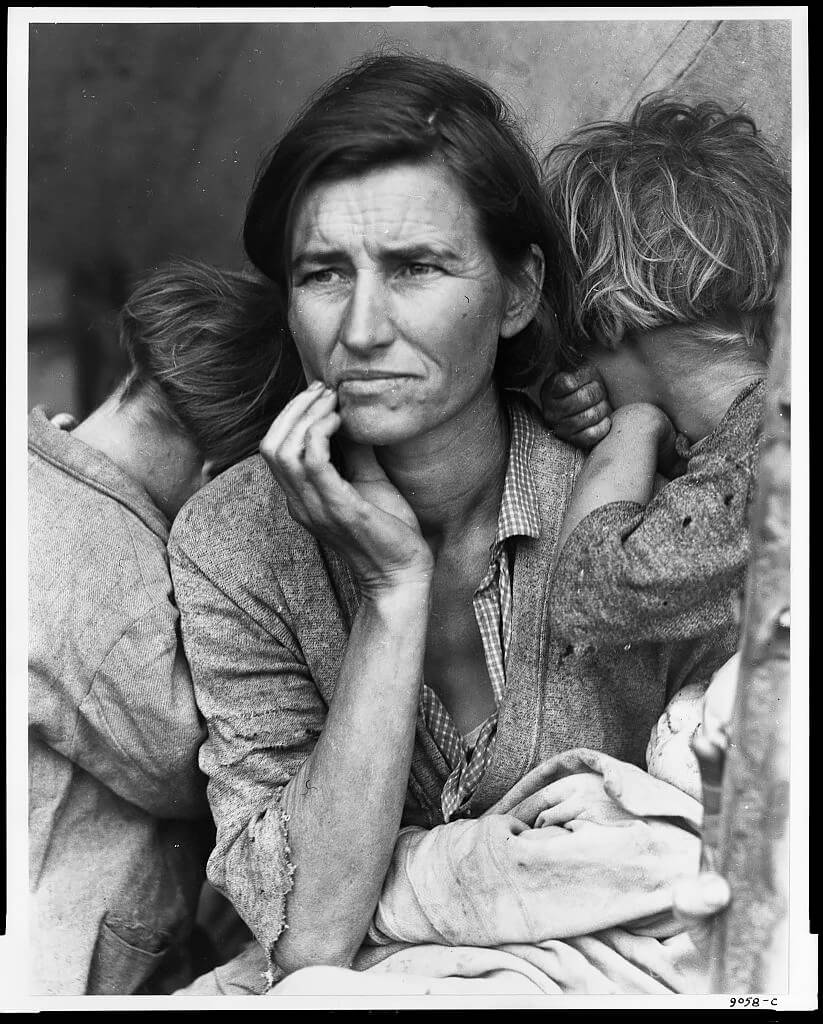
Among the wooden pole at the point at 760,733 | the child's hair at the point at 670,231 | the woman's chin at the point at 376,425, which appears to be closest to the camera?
the wooden pole at the point at 760,733

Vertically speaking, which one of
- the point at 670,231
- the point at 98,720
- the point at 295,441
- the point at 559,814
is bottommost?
the point at 559,814

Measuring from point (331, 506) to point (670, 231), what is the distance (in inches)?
27.9

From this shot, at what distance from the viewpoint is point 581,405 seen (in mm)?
2352

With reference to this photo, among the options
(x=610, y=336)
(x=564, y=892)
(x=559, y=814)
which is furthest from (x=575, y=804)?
(x=610, y=336)

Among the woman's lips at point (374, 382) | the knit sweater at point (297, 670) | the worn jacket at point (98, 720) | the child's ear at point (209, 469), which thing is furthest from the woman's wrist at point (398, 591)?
the child's ear at point (209, 469)

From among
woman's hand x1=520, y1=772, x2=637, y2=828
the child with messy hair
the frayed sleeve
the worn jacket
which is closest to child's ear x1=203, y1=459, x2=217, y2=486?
the worn jacket

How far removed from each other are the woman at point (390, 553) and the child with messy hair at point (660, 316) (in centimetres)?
7

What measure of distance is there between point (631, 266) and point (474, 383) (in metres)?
0.33

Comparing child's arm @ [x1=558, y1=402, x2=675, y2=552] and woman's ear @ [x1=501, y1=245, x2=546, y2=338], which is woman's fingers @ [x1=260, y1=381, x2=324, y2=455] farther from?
child's arm @ [x1=558, y1=402, x2=675, y2=552]

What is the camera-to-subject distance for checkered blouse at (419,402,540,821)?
228cm

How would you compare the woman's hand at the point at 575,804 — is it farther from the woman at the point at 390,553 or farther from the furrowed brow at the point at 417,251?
the furrowed brow at the point at 417,251

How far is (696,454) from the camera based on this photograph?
7.36 feet

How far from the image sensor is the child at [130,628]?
233 centimetres

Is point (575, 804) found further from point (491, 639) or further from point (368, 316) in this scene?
point (368, 316)
